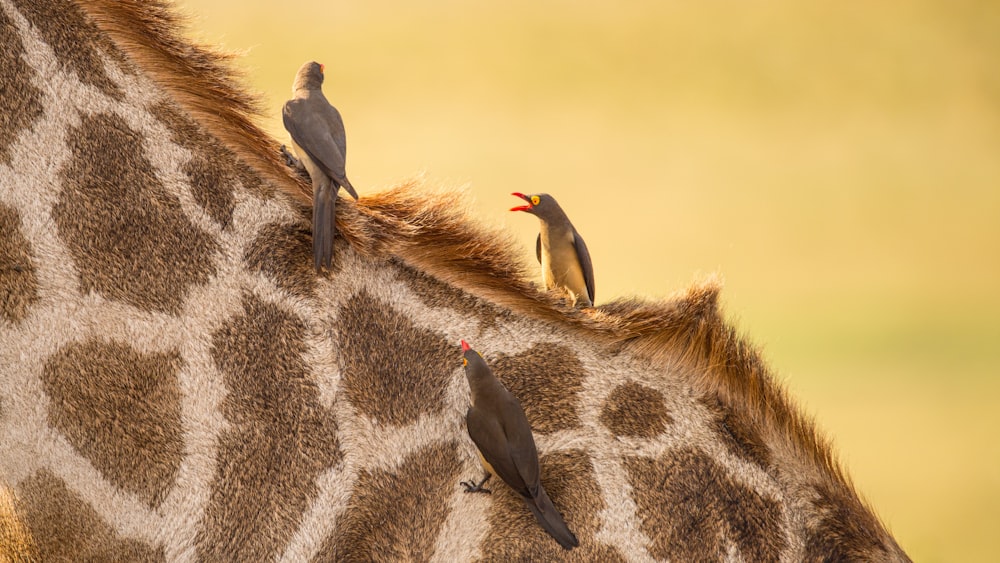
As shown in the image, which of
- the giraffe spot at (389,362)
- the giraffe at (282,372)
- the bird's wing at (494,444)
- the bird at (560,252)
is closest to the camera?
the bird's wing at (494,444)

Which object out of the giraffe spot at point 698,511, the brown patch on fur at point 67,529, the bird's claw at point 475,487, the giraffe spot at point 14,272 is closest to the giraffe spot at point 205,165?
the giraffe spot at point 14,272

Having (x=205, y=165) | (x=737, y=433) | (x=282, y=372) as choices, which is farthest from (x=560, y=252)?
(x=205, y=165)

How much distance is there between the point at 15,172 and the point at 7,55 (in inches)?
10.0

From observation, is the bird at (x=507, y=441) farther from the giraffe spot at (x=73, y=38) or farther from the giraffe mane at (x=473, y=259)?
the giraffe spot at (x=73, y=38)

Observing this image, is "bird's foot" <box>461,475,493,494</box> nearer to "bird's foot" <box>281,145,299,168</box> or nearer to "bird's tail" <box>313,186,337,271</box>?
"bird's tail" <box>313,186,337,271</box>

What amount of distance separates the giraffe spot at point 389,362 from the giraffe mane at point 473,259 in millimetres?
134

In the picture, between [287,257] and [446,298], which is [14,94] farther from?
[446,298]

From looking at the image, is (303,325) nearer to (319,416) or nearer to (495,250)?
(319,416)

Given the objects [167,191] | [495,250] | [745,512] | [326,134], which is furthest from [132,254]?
[745,512]

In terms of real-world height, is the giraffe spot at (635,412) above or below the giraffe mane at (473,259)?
below

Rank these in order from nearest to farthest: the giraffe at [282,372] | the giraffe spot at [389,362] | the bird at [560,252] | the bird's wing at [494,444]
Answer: the bird's wing at [494,444], the giraffe at [282,372], the giraffe spot at [389,362], the bird at [560,252]

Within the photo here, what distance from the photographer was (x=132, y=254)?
201cm

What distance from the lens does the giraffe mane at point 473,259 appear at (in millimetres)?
2107

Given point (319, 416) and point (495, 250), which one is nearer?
point (319, 416)
